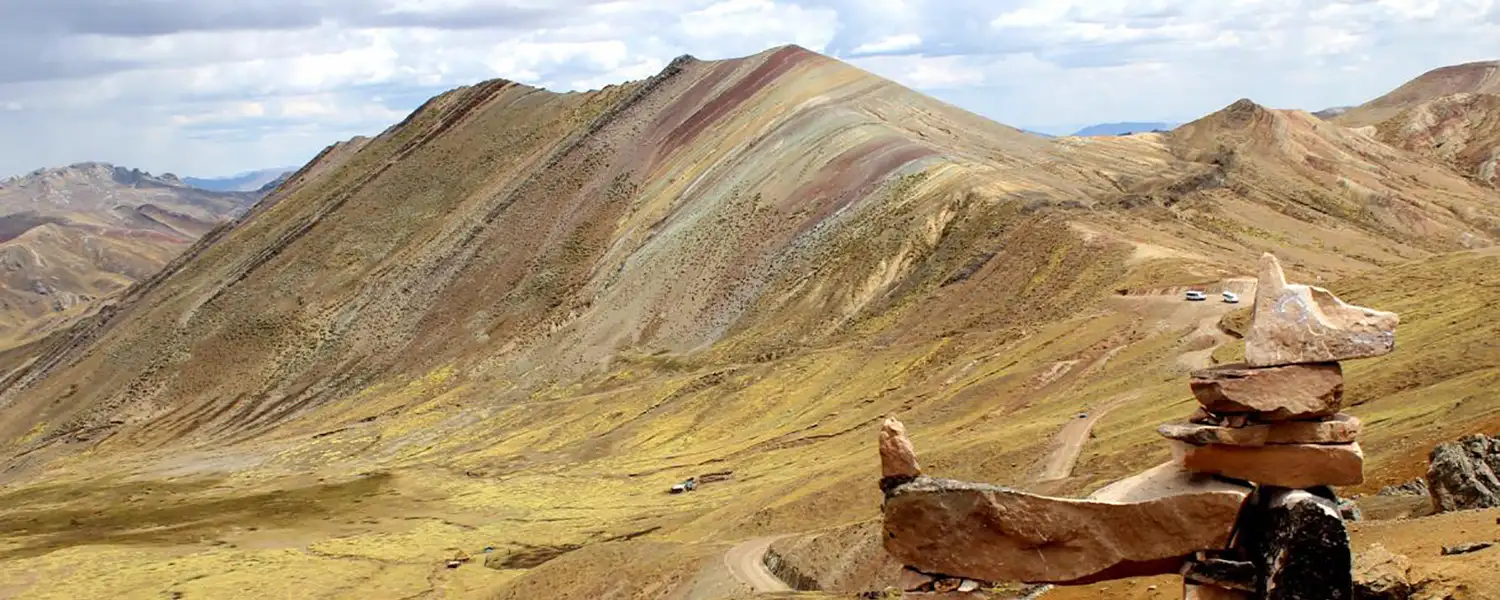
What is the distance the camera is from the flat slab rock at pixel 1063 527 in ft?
58.3

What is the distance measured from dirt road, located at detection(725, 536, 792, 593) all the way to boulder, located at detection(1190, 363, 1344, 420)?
21177 millimetres

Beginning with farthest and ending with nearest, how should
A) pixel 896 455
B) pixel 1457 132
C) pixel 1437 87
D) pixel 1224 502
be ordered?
pixel 1437 87
pixel 1457 132
pixel 896 455
pixel 1224 502

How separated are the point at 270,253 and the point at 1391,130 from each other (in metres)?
114

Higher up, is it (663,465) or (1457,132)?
(1457,132)

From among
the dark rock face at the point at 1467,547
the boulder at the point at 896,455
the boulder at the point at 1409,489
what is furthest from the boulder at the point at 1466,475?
the boulder at the point at 896,455

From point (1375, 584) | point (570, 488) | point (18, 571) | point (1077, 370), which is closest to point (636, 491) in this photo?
point (570, 488)

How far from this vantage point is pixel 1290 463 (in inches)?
688

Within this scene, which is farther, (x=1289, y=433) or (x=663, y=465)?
(x=663, y=465)

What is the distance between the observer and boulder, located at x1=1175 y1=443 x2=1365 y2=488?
17281mm

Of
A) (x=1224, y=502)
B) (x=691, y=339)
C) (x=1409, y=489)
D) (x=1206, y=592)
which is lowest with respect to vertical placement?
(x=1409, y=489)

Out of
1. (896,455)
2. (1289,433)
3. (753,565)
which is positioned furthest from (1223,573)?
(753,565)

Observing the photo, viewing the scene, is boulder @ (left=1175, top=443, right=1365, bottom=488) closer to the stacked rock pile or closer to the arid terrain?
the stacked rock pile

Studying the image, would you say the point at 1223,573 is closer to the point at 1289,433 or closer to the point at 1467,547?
the point at 1289,433

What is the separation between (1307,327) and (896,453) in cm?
581
